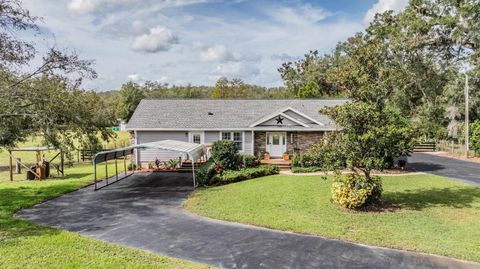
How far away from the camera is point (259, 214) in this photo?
13.9m

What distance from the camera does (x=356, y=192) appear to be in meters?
14.4

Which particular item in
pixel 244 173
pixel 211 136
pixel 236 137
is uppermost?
pixel 211 136

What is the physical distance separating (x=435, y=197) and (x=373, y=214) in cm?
463

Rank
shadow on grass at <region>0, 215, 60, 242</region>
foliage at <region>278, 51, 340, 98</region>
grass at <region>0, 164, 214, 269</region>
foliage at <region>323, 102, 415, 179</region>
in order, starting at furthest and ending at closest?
foliage at <region>278, 51, 340, 98</region> → foliage at <region>323, 102, 415, 179</region> → shadow on grass at <region>0, 215, 60, 242</region> → grass at <region>0, 164, 214, 269</region>

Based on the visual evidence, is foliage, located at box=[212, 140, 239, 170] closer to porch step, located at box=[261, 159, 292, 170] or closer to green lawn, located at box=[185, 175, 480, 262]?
green lawn, located at box=[185, 175, 480, 262]

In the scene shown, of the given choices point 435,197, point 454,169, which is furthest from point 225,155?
point 454,169

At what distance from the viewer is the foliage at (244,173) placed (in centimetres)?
2127

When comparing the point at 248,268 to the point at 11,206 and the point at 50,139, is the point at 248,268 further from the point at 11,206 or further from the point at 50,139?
the point at 11,206

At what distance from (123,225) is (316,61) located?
195 feet

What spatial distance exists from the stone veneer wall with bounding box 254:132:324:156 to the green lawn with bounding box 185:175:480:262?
803 cm

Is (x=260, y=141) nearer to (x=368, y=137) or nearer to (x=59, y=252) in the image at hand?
(x=368, y=137)

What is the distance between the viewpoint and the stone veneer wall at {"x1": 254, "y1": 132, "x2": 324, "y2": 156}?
28453 millimetres

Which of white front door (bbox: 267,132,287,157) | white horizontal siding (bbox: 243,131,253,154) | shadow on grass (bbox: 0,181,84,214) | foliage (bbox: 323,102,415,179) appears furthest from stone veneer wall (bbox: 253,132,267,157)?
foliage (bbox: 323,102,415,179)

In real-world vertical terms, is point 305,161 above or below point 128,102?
below
